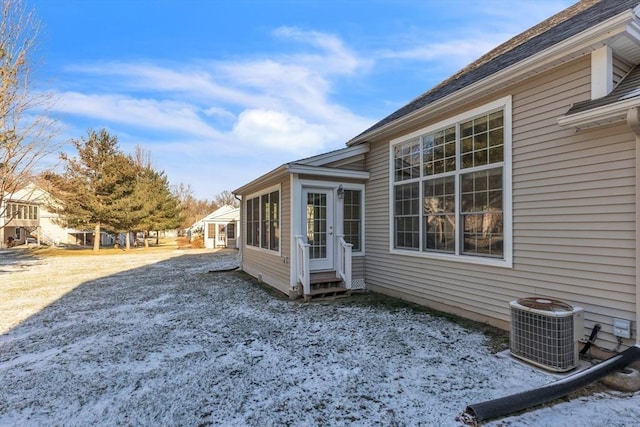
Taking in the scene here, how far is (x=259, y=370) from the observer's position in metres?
3.31

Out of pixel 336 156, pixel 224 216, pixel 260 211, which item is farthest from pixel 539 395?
pixel 224 216

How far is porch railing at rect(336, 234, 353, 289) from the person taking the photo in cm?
675

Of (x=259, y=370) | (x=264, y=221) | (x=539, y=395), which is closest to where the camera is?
(x=539, y=395)

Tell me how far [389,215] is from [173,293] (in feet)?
17.2

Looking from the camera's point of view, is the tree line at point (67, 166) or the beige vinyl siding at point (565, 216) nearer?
the beige vinyl siding at point (565, 216)

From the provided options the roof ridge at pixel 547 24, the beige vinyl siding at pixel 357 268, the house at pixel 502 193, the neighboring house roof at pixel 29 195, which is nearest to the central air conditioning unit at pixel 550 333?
the house at pixel 502 193

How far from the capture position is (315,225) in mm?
6871

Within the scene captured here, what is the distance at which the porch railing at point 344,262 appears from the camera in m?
6.75

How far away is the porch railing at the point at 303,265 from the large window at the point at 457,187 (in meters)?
1.81

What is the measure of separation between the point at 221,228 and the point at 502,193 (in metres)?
22.1

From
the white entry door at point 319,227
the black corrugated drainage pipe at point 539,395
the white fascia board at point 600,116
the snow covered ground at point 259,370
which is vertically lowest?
the snow covered ground at point 259,370

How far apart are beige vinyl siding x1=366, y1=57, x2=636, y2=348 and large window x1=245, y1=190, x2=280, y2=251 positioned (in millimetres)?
4259

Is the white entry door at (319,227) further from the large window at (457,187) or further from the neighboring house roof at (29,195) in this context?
the neighboring house roof at (29,195)

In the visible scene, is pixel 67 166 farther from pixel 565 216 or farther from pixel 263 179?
pixel 565 216
